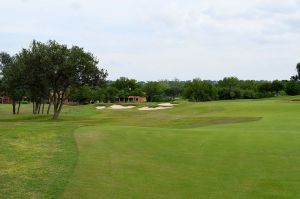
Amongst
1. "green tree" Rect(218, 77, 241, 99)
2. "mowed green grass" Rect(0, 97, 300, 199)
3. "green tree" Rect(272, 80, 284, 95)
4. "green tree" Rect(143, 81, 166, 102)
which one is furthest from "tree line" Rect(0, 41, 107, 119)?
"green tree" Rect(143, 81, 166, 102)

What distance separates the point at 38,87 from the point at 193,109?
21093 mm

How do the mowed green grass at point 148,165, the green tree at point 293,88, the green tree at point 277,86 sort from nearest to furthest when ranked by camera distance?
the mowed green grass at point 148,165 < the green tree at point 293,88 < the green tree at point 277,86

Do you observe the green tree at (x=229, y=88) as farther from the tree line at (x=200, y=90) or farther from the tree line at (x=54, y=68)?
the tree line at (x=54, y=68)

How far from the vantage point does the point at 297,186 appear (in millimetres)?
11492

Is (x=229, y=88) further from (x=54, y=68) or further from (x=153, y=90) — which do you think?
(x=54, y=68)

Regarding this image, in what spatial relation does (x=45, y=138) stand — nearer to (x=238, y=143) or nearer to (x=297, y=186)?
(x=238, y=143)

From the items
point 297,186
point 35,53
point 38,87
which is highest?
point 35,53

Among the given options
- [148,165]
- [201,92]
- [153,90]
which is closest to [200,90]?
→ [201,92]

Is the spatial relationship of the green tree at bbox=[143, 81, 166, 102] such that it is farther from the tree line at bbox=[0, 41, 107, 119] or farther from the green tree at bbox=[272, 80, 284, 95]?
the tree line at bbox=[0, 41, 107, 119]

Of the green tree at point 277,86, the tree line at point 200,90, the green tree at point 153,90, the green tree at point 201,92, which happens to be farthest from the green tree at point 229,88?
the green tree at point 153,90

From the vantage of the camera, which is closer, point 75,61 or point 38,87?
point 75,61

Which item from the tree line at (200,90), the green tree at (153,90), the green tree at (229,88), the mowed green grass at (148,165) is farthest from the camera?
the green tree at (153,90)

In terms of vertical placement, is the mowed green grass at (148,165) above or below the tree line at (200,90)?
below

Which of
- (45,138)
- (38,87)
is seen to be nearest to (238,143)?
(45,138)
